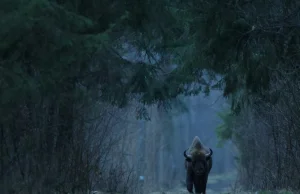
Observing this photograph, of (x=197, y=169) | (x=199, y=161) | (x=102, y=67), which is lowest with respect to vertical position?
(x=197, y=169)

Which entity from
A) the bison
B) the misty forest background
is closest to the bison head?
the bison

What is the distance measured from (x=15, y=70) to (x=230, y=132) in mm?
28102

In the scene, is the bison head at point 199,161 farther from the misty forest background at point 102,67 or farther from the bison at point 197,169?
the misty forest background at point 102,67

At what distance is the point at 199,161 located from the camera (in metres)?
17.5

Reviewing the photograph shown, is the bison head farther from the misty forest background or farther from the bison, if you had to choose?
the misty forest background

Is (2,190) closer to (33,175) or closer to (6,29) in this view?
(33,175)

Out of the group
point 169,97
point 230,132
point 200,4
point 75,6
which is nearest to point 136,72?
point 169,97

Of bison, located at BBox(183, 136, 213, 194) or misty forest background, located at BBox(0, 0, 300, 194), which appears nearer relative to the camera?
misty forest background, located at BBox(0, 0, 300, 194)

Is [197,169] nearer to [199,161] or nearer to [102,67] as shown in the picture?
[199,161]

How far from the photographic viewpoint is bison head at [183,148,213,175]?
17312mm

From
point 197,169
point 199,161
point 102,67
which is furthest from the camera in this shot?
point 199,161

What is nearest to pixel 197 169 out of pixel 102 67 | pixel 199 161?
pixel 199 161

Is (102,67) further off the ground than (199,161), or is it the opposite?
(102,67)

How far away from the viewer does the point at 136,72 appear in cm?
1552
